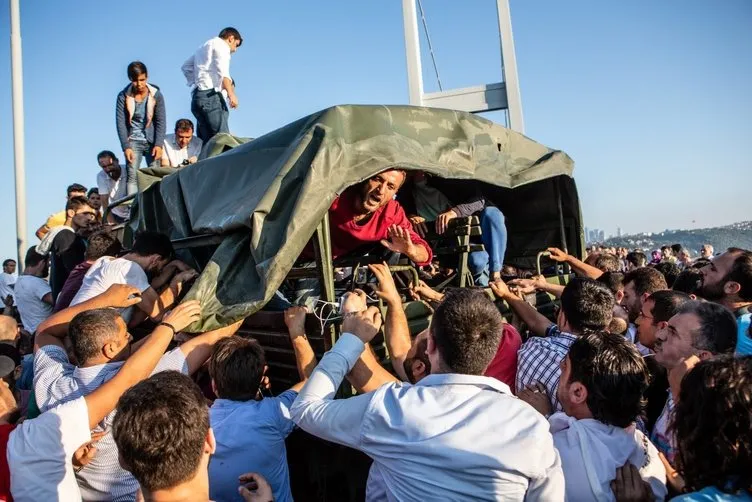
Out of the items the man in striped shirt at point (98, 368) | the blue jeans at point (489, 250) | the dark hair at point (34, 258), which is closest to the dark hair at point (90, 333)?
the man in striped shirt at point (98, 368)

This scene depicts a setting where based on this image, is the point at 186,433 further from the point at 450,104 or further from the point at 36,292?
the point at 450,104

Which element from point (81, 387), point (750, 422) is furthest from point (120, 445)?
point (750, 422)

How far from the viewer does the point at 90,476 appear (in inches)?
103

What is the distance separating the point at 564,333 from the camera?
3.10 metres

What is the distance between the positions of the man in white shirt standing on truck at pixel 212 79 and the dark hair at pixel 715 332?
22.1ft

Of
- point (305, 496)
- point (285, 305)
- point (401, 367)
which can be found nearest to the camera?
point (401, 367)

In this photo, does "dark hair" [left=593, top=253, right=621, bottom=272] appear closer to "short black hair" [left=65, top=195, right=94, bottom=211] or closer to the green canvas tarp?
the green canvas tarp

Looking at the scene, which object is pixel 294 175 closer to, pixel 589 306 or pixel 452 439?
pixel 589 306

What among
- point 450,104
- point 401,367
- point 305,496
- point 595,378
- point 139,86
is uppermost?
point 139,86

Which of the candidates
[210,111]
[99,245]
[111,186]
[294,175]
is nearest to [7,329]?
[99,245]

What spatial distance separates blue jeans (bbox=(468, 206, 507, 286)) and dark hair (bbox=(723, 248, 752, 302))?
6.05 ft

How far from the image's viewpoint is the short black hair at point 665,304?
328 centimetres

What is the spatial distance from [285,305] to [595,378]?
7.94ft

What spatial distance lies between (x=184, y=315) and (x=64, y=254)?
9.53ft
